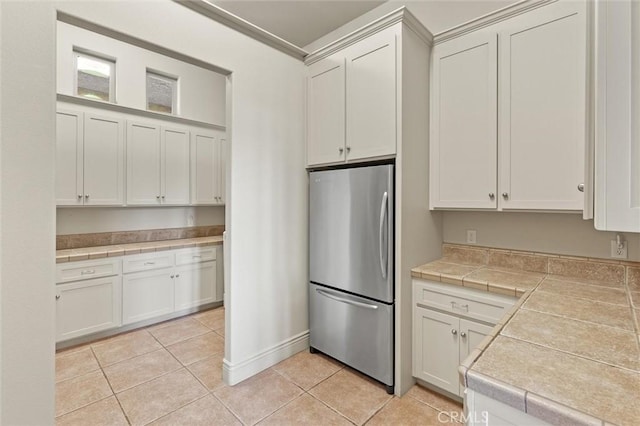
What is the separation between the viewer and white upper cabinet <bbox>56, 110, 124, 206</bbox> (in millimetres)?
2812

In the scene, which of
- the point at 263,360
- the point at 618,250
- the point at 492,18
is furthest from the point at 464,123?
the point at 263,360

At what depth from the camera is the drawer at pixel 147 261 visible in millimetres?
3008

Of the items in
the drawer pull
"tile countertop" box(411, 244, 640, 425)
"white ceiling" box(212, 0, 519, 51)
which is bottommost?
the drawer pull

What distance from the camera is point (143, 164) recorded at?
336cm

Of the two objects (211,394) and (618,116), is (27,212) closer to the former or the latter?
(211,394)

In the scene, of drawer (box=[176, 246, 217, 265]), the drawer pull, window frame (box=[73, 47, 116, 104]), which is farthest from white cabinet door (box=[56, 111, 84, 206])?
the drawer pull

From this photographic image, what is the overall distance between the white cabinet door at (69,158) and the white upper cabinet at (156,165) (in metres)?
0.43

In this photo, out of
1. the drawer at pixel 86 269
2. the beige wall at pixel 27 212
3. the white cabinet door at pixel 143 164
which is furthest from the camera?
the white cabinet door at pixel 143 164

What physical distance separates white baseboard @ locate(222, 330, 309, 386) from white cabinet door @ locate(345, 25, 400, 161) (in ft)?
5.36

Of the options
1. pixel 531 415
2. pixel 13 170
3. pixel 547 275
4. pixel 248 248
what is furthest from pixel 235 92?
pixel 547 275

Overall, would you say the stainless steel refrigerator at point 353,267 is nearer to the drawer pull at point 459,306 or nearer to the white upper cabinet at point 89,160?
the drawer pull at point 459,306

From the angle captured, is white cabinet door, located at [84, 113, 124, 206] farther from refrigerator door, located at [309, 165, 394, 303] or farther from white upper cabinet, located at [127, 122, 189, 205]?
refrigerator door, located at [309, 165, 394, 303]

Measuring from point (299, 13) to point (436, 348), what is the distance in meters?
3.24

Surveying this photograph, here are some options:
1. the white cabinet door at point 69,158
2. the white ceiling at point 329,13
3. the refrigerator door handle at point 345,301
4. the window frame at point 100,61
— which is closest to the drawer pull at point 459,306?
the refrigerator door handle at point 345,301
